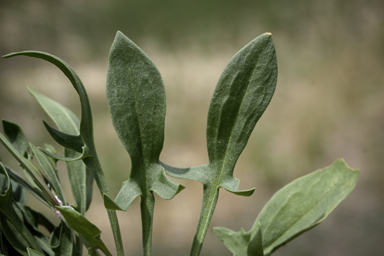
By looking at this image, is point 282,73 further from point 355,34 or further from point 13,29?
point 13,29

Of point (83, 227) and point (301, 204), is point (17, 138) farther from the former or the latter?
point (301, 204)

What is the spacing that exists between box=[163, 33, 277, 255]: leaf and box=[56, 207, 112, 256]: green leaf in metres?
0.09

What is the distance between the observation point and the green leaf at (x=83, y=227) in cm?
31

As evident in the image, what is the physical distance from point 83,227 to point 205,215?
5.2 inches

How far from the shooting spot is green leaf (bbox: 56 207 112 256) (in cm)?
31

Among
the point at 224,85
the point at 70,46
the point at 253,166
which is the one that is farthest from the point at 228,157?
the point at 70,46

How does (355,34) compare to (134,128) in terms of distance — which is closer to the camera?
(134,128)

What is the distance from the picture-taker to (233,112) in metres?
0.38

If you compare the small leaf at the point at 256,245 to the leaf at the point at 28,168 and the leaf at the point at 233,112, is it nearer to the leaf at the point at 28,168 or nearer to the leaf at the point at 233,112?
the leaf at the point at 233,112

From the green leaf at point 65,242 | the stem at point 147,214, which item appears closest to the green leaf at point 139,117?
the stem at point 147,214

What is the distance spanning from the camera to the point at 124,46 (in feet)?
1.13

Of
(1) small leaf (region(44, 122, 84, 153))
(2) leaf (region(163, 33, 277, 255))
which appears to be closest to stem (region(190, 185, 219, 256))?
(2) leaf (region(163, 33, 277, 255))

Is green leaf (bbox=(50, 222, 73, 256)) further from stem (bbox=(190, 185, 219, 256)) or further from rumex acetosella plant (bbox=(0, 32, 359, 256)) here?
stem (bbox=(190, 185, 219, 256))

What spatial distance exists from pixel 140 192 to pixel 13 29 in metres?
0.91
